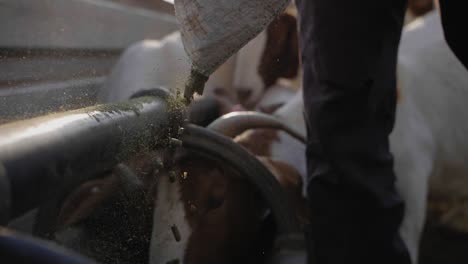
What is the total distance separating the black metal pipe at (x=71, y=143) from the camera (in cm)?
50

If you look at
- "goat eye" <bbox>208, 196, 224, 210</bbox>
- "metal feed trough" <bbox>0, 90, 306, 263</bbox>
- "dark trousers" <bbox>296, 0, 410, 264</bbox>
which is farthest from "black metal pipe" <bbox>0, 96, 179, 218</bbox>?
"dark trousers" <bbox>296, 0, 410, 264</bbox>

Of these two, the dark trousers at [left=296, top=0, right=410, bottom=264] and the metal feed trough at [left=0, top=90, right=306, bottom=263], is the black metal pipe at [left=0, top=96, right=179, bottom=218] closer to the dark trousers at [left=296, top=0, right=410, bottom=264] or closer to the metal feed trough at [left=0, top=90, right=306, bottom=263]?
the metal feed trough at [left=0, top=90, right=306, bottom=263]

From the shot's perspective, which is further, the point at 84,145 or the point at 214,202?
the point at 214,202

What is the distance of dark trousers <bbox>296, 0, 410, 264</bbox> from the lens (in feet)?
3.62

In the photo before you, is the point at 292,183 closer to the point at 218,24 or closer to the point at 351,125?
the point at 351,125

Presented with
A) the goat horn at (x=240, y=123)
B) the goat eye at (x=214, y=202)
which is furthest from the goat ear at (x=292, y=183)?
the goat eye at (x=214, y=202)

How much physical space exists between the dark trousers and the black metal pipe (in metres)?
0.41

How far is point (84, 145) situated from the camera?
2.05 feet

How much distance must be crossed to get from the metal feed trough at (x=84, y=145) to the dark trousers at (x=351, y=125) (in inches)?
7.9

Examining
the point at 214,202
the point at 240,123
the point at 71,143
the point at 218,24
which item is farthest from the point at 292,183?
the point at 71,143

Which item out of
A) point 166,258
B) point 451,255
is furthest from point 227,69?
point 166,258

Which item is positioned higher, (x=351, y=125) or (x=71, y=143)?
(x=71, y=143)

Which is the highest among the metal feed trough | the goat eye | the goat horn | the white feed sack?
the white feed sack

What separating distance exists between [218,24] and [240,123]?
539mm
